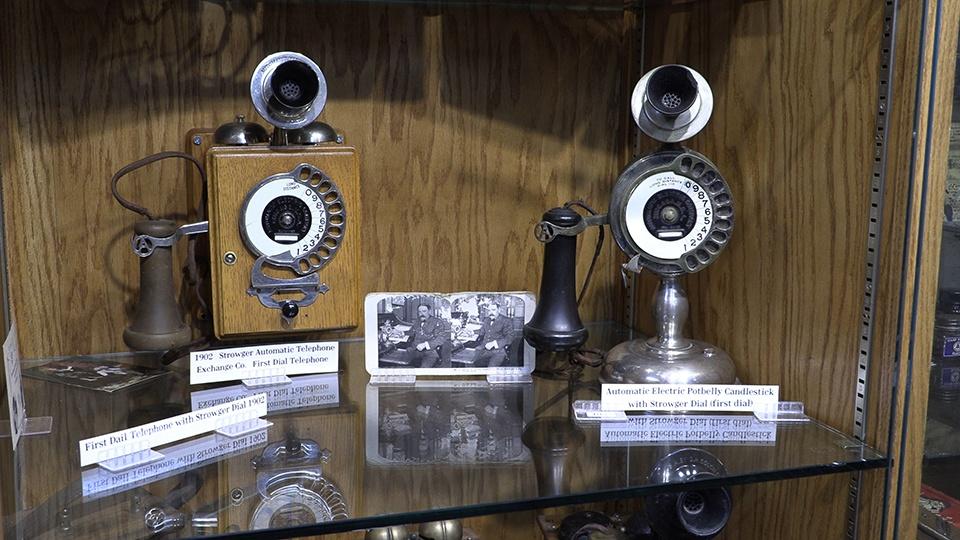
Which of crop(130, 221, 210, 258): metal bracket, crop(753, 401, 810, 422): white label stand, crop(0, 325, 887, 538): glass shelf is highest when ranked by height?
crop(130, 221, 210, 258): metal bracket

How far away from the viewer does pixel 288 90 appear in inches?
44.6

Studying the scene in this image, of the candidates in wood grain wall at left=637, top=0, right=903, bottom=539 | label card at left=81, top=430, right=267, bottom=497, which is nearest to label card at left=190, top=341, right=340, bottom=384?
label card at left=81, top=430, right=267, bottom=497

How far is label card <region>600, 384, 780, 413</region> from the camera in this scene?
3.56 ft

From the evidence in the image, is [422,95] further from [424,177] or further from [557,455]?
[557,455]

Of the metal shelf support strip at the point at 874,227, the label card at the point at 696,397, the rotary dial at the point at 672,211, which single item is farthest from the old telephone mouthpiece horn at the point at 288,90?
the metal shelf support strip at the point at 874,227

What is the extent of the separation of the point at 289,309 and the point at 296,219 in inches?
4.3

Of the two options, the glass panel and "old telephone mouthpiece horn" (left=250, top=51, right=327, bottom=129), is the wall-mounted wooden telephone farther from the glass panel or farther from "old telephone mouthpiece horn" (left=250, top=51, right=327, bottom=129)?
the glass panel

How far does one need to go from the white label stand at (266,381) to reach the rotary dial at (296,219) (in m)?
0.14

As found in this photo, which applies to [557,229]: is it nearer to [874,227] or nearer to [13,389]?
[874,227]

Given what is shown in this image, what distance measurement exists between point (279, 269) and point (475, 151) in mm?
392

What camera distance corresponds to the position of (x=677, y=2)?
1.35m

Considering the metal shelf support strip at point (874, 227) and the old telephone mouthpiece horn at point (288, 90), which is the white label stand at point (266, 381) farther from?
the metal shelf support strip at point (874, 227)

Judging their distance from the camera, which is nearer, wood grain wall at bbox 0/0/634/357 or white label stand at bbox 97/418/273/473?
white label stand at bbox 97/418/273/473

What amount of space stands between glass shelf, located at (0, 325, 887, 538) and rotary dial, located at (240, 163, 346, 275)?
17 centimetres
